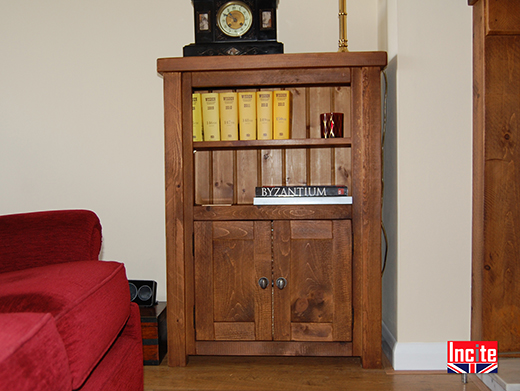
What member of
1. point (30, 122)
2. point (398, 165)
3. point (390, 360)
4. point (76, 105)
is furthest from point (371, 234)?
point (30, 122)

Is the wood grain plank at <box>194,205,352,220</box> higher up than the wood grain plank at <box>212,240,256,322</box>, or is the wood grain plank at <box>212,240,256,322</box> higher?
the wood grain plank at <box>194,205,352,220</box>

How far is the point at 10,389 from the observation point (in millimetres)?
532

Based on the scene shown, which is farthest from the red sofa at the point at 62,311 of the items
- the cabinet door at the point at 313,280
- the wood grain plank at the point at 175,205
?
the cabinet door at the point at 313,280

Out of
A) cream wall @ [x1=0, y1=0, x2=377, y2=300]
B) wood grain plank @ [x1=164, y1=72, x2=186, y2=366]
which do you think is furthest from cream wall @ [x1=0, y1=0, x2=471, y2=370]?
wood grain plank @ [x1=164, y1=72, x2=186, y2=366]

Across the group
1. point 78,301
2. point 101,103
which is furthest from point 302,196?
point 101,103

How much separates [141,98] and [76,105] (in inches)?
14.0

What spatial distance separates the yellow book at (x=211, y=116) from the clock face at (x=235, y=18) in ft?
0.95

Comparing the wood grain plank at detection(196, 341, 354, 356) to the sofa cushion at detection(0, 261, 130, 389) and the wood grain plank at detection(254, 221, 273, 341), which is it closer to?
the wood grain plank at detection(254, 221, 273, 341)

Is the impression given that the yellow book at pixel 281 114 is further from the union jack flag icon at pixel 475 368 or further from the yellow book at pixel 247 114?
the union jack flag icon at pixel 475 368

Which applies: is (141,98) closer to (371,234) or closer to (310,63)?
(310,63)

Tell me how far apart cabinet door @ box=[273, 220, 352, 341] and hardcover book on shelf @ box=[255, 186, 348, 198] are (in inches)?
4.6

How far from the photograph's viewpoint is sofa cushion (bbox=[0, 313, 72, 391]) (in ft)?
1.77

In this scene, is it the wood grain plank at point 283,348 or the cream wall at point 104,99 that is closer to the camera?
the wood grain plank at point 283,348

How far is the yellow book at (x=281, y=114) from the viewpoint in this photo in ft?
5.89
